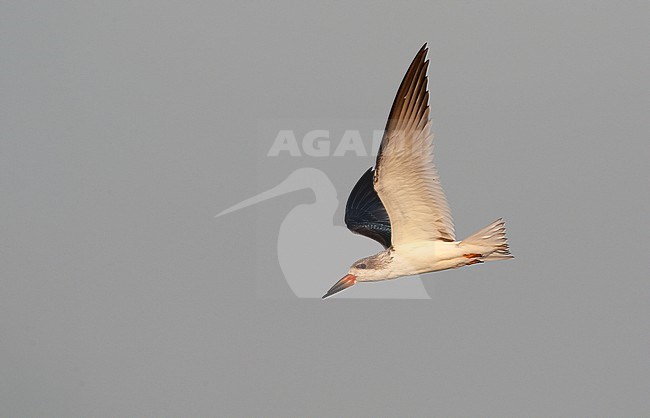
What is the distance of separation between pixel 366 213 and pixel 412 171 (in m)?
3.08

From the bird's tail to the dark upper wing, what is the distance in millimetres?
1854

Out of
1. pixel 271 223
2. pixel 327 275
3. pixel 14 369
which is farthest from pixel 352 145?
pixel 14 369

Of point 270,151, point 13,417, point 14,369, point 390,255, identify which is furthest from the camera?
point 14,369

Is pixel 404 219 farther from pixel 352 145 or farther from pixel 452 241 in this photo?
pixel 352 145

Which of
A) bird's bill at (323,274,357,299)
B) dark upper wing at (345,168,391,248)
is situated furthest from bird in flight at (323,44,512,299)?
dark upper wing at (345,168,391,248)

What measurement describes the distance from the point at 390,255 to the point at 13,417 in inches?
3171

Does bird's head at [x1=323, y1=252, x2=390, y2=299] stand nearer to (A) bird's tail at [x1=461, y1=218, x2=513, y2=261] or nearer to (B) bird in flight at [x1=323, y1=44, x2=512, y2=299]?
(B) bird in flight at [x1=323, y1=44, x2=512, y2=299]

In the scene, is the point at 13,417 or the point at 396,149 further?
Answer: the point at 13,417

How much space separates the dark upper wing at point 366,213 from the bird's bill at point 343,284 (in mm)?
994

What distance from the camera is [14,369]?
96375 millimetres

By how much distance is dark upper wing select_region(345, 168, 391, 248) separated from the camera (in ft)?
49.3

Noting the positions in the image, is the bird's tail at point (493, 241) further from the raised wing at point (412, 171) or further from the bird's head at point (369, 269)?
the bird's head at point (369, 269)

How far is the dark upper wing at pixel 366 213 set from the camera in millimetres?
15016

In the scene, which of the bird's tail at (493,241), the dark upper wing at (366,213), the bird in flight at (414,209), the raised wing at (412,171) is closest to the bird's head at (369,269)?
the bird in flight at (414,209)
